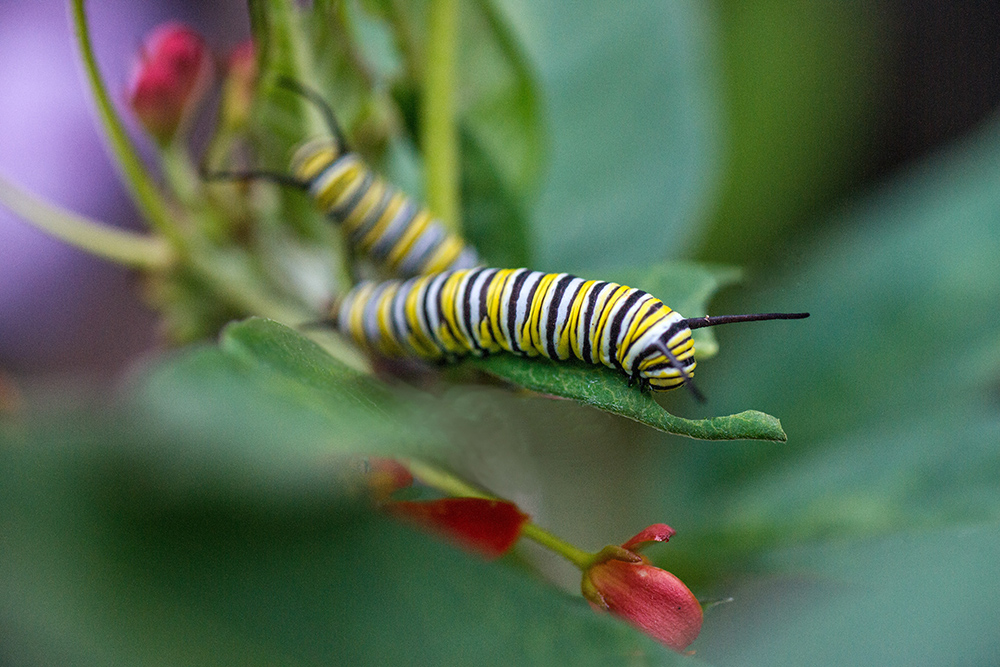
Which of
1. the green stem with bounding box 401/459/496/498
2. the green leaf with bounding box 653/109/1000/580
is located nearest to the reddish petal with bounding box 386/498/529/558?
the green stem with bounding box 401/459/496/498

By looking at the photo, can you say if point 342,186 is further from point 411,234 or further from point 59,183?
point 59,183

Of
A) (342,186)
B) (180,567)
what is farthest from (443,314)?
(180,567)

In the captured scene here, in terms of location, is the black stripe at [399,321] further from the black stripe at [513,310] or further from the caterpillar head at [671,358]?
the caterpillar head at [671,358]

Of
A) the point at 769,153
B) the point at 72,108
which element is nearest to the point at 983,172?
the point at 769,153

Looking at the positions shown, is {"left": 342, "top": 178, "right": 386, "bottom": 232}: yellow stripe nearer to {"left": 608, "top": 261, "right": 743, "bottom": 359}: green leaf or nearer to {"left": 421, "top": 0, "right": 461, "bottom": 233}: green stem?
{"left": 421, "top": 0, "right": 461, "bottom": 233}: green stem

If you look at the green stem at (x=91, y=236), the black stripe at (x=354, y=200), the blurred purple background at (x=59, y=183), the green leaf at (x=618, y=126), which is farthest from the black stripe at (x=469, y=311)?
the blurred purple background at (x=59, y=183)

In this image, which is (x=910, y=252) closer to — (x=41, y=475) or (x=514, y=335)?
(x=514, y=335)
